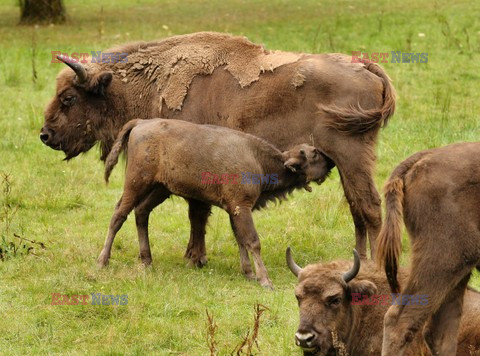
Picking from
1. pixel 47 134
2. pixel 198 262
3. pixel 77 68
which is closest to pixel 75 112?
pixel 47 134

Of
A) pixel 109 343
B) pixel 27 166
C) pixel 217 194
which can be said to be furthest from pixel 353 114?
pixel 27 166

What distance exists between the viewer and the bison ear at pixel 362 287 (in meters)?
6.60

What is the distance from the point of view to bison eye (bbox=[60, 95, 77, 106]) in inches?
397

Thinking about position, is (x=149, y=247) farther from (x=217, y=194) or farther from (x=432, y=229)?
(x=432, y=229)

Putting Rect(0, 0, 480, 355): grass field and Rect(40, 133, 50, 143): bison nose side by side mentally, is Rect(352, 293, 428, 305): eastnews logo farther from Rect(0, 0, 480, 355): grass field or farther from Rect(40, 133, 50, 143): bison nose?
Rect(40, 133, 50, 143): bison nose

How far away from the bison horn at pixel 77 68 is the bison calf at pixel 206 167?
1.12 meters

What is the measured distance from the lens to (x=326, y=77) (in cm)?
904

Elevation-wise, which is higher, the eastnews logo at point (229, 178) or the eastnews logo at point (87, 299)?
the eastnews logo at point (229, 178)

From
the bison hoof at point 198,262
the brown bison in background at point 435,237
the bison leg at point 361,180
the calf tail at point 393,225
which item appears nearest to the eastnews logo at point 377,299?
the brown bison in background at point 435,237

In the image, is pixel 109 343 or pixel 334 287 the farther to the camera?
pixel 109 343

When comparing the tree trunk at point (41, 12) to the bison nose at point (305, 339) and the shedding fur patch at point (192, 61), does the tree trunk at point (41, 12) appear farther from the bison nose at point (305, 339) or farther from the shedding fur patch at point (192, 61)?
the bison nose at point (305, 339)

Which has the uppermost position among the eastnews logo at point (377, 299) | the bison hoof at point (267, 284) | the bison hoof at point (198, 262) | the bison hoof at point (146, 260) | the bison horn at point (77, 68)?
the bison horn at point (77, 68)

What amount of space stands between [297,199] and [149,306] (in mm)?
3843

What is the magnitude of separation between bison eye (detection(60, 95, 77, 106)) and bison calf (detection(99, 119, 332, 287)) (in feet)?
4.09
